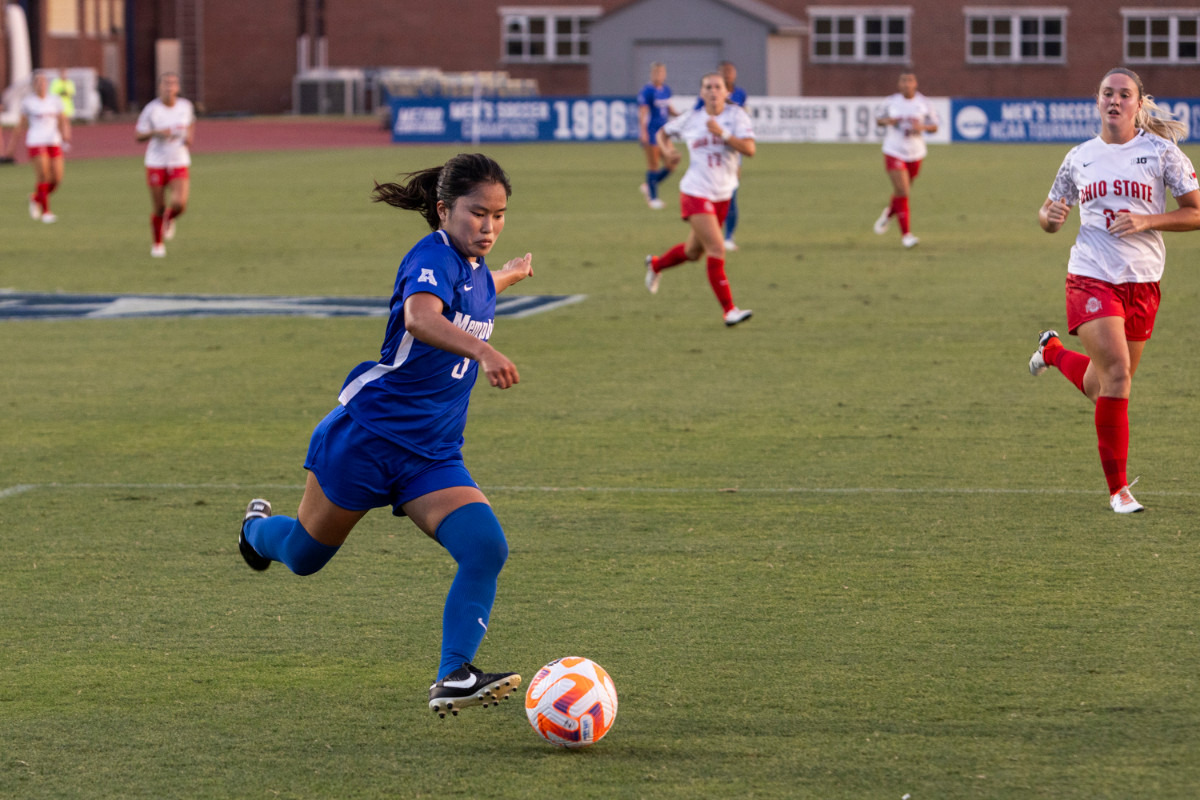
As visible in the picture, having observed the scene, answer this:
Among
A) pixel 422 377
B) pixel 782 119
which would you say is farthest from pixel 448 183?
pixel 782 119

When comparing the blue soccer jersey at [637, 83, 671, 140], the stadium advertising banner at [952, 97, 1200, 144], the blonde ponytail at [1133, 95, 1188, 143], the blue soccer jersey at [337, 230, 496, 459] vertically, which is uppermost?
the stadium advertising banner at [952, 97, 1200, 144]

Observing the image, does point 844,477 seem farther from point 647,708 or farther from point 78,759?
point 78,759

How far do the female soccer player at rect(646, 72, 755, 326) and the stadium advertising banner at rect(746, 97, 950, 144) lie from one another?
31.5m

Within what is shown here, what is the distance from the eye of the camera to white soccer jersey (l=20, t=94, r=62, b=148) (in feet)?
84.7

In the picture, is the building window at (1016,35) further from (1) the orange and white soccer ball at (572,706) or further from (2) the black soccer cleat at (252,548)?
(1) the orange and white soccer ball at (572,706)

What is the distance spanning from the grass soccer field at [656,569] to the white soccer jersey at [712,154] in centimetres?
121

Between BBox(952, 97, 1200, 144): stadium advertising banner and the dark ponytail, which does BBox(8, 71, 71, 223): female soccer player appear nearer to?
the dark ponytail

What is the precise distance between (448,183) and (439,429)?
763mm

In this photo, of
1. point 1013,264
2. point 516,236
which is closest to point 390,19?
point 516,236

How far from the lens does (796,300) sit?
16078 millimetres

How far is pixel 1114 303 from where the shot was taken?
7.79 m

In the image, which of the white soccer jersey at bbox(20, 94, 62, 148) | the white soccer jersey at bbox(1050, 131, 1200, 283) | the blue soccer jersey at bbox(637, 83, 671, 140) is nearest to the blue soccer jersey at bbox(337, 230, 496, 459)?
the white soccer jersey at bbox(1050, 131, 1200, 283)

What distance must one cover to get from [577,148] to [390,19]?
2374 centimetres

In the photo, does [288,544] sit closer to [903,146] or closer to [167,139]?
[167,139]
